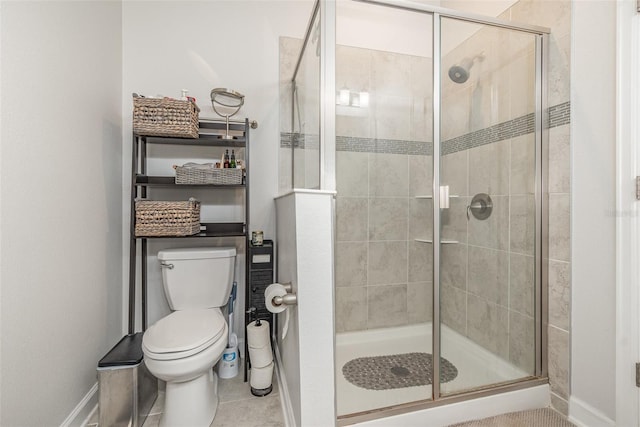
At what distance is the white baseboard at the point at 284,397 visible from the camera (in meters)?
1.42

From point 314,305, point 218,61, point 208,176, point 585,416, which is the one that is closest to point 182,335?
point 314,305

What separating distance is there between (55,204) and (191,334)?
2.67 feet

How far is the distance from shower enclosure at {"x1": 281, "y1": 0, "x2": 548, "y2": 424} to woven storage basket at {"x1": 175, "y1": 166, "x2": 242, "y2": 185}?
498 mm

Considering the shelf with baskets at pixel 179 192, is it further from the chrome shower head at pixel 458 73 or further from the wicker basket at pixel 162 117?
the chrome shower head at pixel 458 73

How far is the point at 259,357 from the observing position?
175cm

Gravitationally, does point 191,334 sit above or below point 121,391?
above

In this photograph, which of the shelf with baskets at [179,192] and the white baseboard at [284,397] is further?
the shelf with baskets at [179,192]

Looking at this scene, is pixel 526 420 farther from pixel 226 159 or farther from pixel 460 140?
pixel 226 159

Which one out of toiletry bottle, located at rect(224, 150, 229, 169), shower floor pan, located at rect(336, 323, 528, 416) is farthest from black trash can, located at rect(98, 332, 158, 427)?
toiletry bottle, located at rect(224, 150, 229, 169)

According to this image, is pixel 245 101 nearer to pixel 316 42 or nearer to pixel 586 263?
pixel 316 42

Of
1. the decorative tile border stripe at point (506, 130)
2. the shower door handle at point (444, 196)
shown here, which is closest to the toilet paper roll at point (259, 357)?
the shower door handle at point (444, 196)

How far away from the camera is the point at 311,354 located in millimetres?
1212

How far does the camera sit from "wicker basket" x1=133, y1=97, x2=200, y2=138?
173cm

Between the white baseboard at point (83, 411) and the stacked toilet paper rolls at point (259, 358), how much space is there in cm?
78
